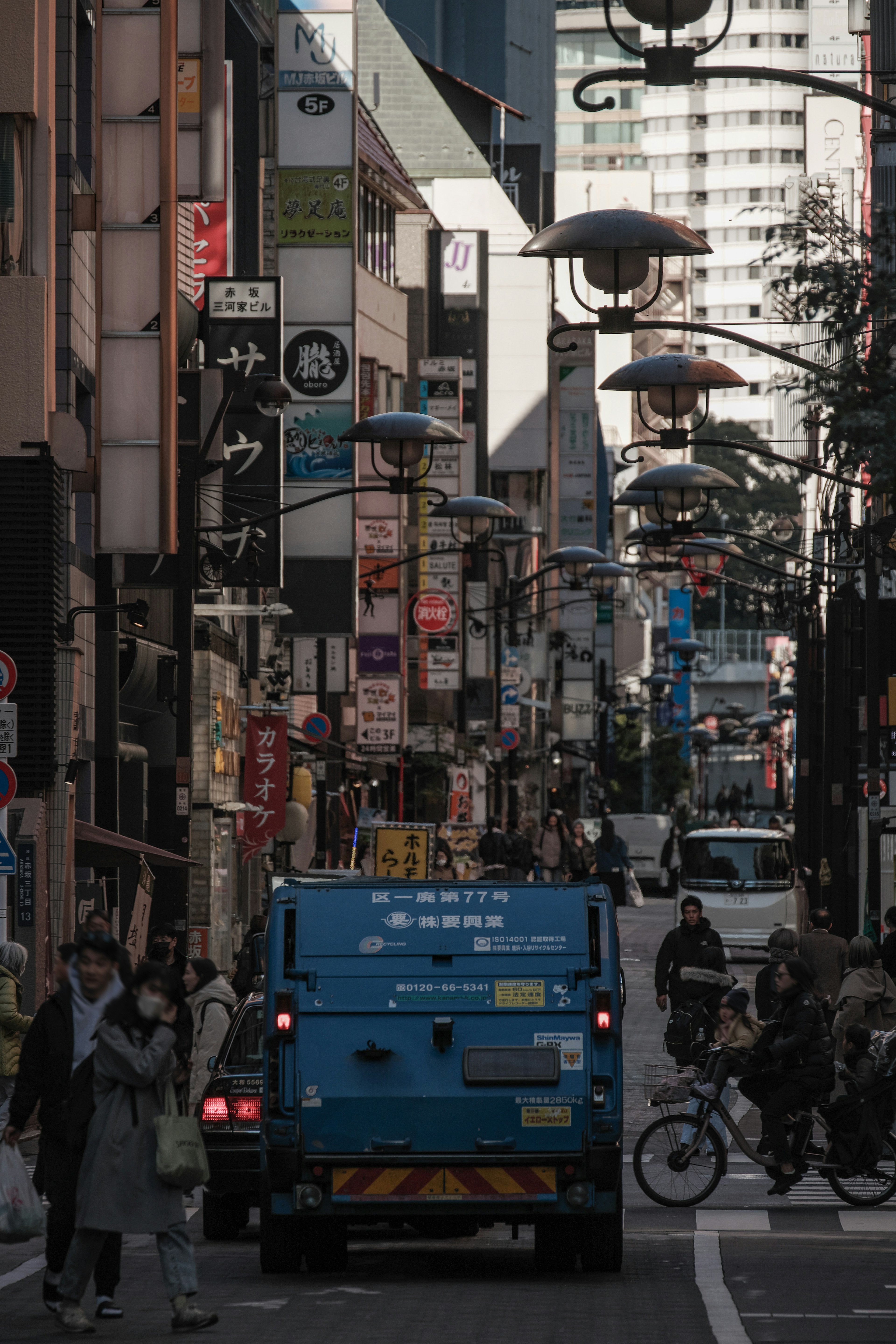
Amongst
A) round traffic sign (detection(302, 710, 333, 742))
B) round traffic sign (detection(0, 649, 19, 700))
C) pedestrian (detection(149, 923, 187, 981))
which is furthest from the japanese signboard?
round traffic sign (detection(0, 649, 19, 700))

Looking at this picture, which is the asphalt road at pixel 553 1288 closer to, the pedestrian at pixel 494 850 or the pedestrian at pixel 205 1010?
the pedestrian at pixel 205 1010

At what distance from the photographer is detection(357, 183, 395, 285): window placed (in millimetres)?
56812

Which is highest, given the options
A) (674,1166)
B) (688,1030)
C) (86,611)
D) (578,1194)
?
(86,611)

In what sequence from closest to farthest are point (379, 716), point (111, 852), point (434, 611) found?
point (111, 852)
point (379, 716)
point (434, 611)

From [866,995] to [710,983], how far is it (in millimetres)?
1726

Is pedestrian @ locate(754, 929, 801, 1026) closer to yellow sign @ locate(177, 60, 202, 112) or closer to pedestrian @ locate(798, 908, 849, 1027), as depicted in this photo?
pedestrian @ locate(798, 908, 849, 1027)

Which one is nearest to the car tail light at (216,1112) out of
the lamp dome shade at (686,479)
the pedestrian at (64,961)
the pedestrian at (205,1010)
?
the pedestrian at (205,1010)

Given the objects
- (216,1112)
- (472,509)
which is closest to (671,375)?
(216,1112)

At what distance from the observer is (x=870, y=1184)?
16.0 meters

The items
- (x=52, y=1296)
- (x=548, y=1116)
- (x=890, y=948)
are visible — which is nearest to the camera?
(x=52, y=1296)

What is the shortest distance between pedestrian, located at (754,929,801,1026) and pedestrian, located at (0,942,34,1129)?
22.0 feet

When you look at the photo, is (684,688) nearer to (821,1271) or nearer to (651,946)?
(651,946)

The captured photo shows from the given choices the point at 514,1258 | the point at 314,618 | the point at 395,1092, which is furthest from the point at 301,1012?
the point at 314,618

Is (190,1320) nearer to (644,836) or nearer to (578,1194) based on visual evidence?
(578,1194)
